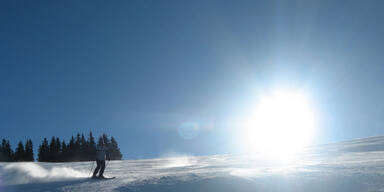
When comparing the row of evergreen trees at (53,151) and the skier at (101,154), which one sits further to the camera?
the row of evergreen trees at (53,151)

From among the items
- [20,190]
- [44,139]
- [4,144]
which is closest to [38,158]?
[44,139]

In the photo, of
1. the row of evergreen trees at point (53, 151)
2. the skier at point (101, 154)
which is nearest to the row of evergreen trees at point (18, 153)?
the row of evergreen trees at point (53, 151)

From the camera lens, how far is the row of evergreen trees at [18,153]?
73.0 meters

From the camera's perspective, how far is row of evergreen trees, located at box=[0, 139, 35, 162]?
7300 centimetres

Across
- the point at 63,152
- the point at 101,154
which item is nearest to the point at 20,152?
the point at 63,152

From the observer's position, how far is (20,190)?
931cm

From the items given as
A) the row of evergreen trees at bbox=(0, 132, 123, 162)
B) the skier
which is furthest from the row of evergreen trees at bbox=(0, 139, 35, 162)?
the skier

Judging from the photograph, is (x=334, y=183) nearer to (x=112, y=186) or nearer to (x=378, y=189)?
(x=378, y=189)

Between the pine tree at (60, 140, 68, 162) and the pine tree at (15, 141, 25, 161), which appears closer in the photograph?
the pine tree at (60, 140, 68, 162)

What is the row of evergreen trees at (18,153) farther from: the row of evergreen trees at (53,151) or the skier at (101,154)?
the skier at (101,154)

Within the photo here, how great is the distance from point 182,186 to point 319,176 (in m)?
4.91

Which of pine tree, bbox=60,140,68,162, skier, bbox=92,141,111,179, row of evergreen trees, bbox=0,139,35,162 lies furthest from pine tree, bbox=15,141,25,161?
skier, bbox=92,141,111,179

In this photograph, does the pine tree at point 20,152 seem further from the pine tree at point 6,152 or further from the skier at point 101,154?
the skier at point 101,154

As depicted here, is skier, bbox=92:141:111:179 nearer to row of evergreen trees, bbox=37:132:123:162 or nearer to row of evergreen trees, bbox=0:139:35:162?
row of evergreen trees, bbox=37:132:123:162
